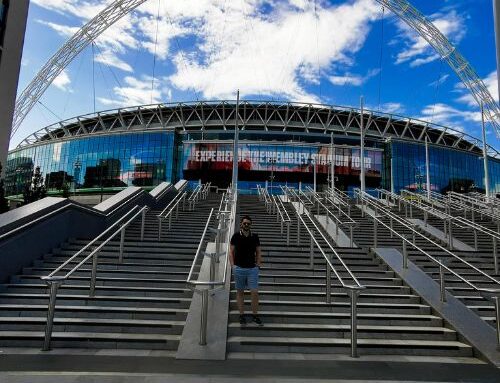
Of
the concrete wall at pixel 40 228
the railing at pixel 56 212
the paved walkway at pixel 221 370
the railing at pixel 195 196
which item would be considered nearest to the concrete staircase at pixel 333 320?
the paved walkway at pixel 221 370

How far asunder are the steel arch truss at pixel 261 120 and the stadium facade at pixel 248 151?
0.55ft

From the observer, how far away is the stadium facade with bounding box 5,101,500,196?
5575 centimetres

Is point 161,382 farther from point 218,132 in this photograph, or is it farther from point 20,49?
point 218,132

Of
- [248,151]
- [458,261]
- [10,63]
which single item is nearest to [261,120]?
[248,151]

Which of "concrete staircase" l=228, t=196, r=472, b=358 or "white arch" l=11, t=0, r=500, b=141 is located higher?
"white arch" l=11, t=0, r=500, b=141

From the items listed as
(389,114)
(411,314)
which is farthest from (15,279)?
(389,114)

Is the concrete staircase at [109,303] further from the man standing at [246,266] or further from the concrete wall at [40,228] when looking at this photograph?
the man standing at [246,266]

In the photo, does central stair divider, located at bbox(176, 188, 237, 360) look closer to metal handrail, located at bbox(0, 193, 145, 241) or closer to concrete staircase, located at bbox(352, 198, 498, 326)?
metal handrail, located at bbox(0, 193, 145, 241)

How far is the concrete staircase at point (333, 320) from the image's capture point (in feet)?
17.5

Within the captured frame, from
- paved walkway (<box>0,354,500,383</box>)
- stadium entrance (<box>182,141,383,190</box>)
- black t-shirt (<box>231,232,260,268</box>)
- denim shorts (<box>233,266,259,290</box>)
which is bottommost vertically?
paved walkway (<box>0,354,500,383</box>)

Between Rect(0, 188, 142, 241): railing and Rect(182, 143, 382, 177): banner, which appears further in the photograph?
Rect(182, 143, 382, 177): banner

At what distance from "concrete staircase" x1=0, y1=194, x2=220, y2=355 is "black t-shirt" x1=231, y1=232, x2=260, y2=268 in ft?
3.89

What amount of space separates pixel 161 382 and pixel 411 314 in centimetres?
434

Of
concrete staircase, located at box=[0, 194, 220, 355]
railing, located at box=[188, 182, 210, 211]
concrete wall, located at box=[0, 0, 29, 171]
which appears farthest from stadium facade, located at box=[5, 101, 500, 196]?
concrete staircase, located at box=[0, 194, 220, 355]
